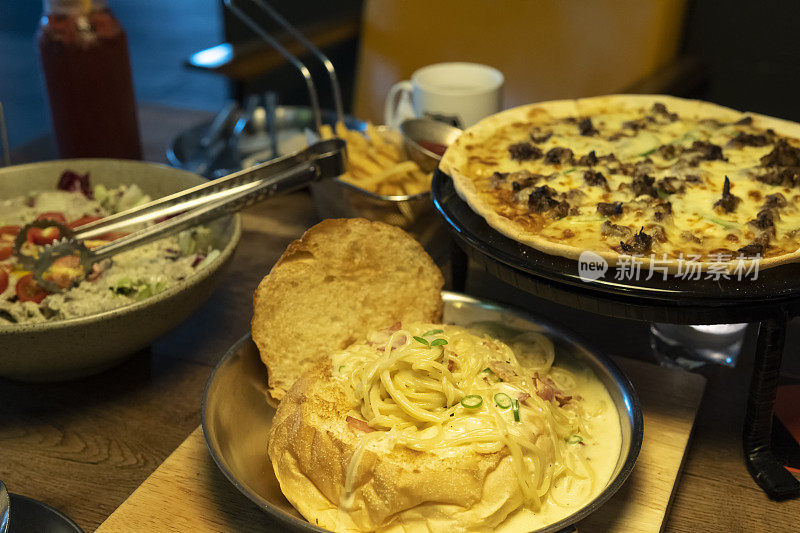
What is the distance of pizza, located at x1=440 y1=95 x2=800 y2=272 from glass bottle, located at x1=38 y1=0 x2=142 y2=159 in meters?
1.38

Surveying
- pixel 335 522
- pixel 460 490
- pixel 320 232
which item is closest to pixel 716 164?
pixel 320 232

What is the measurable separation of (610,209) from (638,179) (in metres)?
0.18

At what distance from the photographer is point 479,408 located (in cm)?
139

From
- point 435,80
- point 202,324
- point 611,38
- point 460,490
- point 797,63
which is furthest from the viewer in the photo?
point 797,63

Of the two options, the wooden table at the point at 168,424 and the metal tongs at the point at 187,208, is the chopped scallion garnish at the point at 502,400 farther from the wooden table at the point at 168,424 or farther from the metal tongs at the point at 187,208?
the metal tongs at the point at 187,208

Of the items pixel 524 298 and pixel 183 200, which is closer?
pixel 183 200

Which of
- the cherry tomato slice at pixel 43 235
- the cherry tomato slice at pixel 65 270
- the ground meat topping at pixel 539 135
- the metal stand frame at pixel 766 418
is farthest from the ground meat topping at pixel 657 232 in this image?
the cherry tomato slice at pixel 43 235

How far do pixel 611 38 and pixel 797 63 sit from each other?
1.16 m

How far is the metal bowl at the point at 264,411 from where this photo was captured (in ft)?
4.27

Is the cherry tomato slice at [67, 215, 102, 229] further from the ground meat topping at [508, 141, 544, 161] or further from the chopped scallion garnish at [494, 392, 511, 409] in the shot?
the chopped scallion garnish at [494, 392, 511, 409]

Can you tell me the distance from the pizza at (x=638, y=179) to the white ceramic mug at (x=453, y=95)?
0.32m

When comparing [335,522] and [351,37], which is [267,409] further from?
[351,37]

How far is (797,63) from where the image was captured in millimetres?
3988

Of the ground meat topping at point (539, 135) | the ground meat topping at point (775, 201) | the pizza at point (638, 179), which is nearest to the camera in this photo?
the pizza at point (638, 179)
